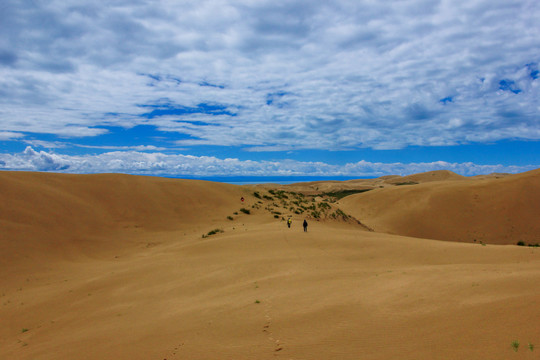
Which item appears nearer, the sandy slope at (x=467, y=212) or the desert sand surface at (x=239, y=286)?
the desert sand surface at (x=239, y=286)

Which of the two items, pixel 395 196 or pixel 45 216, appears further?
pixel 395 196

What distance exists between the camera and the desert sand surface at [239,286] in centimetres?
573

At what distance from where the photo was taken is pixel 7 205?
21.4 metres

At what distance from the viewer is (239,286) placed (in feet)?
33.5

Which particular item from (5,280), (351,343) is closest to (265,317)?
(351,343)

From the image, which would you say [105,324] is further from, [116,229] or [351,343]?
[116,229]

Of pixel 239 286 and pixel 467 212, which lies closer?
pixel 239 286

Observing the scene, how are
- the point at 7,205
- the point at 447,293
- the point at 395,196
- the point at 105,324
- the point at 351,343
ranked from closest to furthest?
the point at 351,343
the point at 447,293
the point at 105,324
the point at 7,205
the point at 395,196

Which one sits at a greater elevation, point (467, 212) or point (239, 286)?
point (467, 212)

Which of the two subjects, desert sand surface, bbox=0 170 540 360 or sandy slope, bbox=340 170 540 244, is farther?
sandy slope, bbox=340 170 540 244

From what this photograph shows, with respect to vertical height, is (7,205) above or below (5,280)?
above

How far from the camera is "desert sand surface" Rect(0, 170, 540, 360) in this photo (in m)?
5.73

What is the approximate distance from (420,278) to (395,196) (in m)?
34.5

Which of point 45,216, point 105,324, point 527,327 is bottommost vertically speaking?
point 105,324
